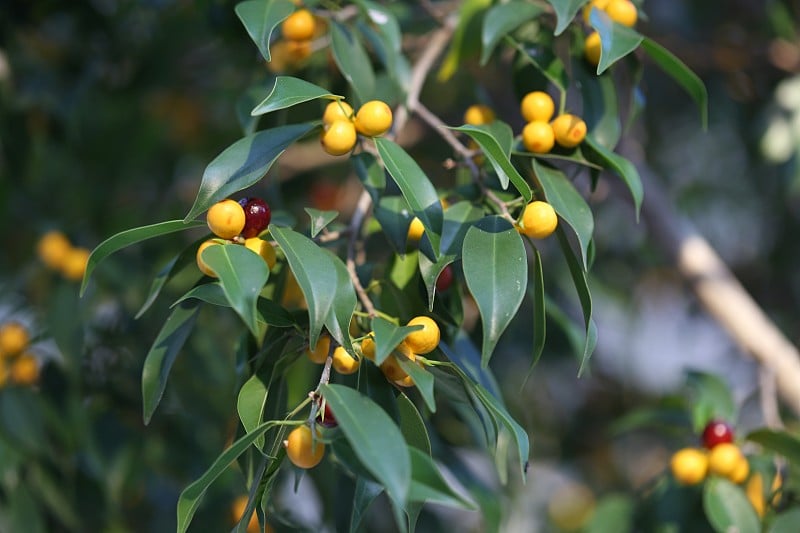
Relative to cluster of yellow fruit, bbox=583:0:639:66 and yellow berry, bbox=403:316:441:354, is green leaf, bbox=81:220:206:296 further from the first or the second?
cluster of yellow fruit, bbox=583:0:639:66

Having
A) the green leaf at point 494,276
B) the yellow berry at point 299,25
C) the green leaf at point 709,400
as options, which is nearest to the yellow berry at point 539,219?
the green leaf at point 494,276

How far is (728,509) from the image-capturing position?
102 centimetres

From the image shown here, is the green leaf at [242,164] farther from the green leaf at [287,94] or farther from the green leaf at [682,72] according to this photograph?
the green leaf at [682,72]

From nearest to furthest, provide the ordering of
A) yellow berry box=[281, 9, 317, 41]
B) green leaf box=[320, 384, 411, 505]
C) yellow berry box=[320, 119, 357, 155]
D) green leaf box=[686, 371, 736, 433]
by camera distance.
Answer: green leaf box=[320, 384, 411, 505] → yellow berry box=[320, 119, 357, 155] → yellow berry box=[281, 9, 317, 41] → green leaf box=[686, 371, 736, 433]

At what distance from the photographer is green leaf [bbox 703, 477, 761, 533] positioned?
1.00m

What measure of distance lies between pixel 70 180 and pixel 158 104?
1.19 ft

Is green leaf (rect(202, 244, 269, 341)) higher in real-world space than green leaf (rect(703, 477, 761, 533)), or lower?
higher

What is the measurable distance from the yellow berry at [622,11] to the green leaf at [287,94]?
35cm

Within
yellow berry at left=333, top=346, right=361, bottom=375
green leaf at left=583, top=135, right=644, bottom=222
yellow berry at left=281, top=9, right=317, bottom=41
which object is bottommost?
yellow berry at left=333, top=346, right=361, bottom=375

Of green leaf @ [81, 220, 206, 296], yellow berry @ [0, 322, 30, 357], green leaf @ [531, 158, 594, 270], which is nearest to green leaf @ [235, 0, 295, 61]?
green leaf @ [81, 220, 206, 296]

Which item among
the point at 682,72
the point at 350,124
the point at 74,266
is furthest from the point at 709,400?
the point at 74,266

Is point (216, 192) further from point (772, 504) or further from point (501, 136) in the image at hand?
point (772, 504)

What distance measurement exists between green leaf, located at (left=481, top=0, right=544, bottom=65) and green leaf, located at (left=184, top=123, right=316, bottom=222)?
9.1 inches

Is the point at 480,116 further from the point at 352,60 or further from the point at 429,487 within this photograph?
the point at 429,487
